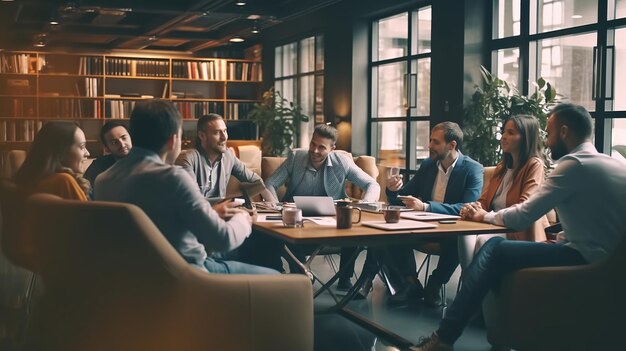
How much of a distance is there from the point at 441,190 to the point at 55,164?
103 inches

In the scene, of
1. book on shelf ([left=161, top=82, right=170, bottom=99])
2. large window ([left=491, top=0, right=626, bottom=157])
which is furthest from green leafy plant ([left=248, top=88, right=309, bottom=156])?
large window ([left=491, top=0, right=626, bottom=157])

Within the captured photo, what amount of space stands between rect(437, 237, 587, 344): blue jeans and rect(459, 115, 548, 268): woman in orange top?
62 centimetres

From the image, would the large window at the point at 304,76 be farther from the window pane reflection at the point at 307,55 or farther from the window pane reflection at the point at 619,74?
the window pane reflection at the point at 619,74

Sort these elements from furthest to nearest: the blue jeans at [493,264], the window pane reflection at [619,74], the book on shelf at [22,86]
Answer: the book on shelf at [22,86], the window pane reflection at [619,74], the blue jeans at [493,264]

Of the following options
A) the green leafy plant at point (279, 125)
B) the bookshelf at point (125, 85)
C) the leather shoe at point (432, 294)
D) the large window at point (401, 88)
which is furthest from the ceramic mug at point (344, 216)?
the bookshelf at point (125, 85)

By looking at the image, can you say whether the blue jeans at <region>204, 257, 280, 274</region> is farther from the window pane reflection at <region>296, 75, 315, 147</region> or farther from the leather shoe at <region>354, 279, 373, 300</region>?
the window pane reflection at <region>296, 75, 315, 147</region>

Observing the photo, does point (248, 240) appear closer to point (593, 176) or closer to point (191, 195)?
point (191, 195)

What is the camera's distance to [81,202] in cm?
239

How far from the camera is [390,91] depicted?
8914 millimetres

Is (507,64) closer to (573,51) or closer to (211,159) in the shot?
(573,51)

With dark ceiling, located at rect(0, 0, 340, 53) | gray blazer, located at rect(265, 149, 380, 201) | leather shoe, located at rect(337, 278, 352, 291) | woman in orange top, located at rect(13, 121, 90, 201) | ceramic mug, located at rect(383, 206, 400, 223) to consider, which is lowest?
leather shoe, located at rect(337, 278, 352, 291)

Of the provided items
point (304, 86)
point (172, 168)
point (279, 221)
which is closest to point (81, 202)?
point (172, 168)

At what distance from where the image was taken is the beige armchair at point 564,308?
9.04 ft

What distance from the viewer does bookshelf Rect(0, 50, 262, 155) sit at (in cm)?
1120
